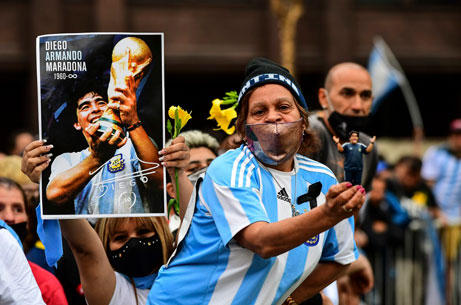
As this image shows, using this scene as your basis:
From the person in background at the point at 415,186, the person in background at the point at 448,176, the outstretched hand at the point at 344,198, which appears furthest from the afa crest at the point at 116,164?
the person in background at the point at 448,176

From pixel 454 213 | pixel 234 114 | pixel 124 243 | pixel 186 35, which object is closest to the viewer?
pixel 234 114

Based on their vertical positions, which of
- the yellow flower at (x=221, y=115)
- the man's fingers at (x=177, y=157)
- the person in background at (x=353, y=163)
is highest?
the yellow flower at (x=221, y=115)

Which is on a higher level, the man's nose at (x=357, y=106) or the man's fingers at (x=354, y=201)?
the man's nose at (x=357, y=106)

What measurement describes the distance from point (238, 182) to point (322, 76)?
20.6 m

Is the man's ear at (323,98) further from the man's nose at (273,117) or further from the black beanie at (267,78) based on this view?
the man's nose at (273,117)

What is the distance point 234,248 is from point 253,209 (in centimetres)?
22

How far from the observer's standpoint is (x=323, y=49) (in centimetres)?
2341

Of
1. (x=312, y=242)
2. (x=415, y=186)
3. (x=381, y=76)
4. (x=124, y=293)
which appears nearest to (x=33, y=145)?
(x=124, y=293)

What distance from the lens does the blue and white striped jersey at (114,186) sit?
388cm

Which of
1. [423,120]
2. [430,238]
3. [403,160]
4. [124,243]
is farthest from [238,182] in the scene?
[423,120]

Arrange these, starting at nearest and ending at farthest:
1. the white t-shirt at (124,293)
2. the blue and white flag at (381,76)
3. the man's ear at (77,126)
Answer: the man's ear at (77,126) < the white t-shirt at (124,293) < the blue and white flag at (381,76)

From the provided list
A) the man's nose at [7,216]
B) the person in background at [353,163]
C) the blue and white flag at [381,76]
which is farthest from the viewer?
the blue and white flag at [381,76]

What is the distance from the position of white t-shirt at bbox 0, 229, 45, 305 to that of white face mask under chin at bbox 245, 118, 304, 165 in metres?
1.10

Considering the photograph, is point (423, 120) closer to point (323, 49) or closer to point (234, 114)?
point (323, 49)
